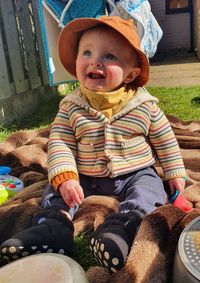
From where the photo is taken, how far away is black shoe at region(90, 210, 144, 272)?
55.6 inches

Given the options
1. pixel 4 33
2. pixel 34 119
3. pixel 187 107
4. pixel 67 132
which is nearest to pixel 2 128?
pixel 34 119

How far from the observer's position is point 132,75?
204 centimetres

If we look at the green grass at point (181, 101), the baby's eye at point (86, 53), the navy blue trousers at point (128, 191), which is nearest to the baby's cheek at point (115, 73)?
the baby's eye at point (86, 53)

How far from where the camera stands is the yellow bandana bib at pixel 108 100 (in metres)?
1.96

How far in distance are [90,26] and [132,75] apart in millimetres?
285

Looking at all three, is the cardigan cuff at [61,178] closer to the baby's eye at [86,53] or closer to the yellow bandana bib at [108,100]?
the yellow bandana bib at [108,100]

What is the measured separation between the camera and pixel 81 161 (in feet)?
6.54

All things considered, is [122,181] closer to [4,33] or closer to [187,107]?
[187,107]

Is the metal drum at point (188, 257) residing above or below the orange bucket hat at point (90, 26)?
below

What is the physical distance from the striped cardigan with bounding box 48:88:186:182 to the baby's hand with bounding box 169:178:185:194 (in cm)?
2

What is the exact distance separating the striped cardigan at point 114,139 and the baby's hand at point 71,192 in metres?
0.14

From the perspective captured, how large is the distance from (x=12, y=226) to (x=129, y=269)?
0.69 metres

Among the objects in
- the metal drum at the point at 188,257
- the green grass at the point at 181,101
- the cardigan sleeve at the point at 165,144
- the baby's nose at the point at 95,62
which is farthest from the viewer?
the green grass at the point at 181,101

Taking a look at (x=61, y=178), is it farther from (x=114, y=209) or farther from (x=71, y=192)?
(x=114, y=209)
